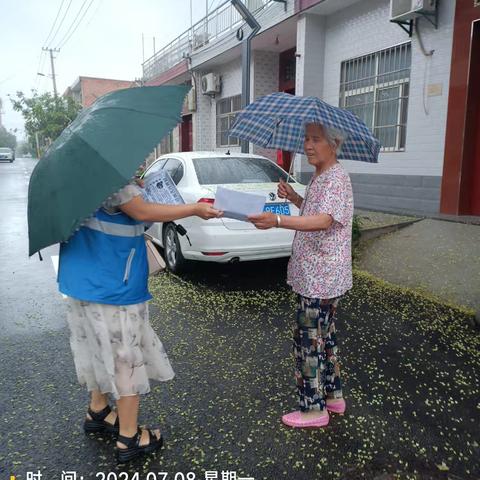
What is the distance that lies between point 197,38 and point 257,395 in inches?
653

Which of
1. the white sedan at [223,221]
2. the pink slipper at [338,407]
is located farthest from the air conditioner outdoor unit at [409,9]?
the pink slipper at [338,407]

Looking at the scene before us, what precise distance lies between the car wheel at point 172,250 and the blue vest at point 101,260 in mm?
3540

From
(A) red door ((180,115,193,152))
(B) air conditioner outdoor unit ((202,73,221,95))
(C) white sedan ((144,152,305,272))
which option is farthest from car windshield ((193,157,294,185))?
(A) red door ((180,115,193,152))

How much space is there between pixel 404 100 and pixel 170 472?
841 cm

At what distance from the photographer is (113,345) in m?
2.30

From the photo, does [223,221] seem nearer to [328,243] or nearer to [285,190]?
[285,190]

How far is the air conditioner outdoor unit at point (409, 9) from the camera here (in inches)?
304

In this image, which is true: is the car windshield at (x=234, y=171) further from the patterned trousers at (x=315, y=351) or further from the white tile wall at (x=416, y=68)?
the white tile wall at (x=416, y=68)

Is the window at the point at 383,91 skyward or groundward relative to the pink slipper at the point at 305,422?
→ skyward

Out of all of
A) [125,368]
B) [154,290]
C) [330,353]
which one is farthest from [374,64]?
[125,368]

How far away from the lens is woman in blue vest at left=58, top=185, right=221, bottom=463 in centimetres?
220

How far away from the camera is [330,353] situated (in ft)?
9.17

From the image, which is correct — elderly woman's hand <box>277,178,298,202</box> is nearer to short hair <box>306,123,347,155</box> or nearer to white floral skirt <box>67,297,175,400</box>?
short hair <box>306,123,347,155</box>

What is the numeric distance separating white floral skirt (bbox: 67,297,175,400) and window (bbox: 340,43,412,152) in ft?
25.9
